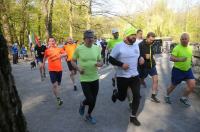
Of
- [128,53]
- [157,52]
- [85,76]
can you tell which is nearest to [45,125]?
[85,76]

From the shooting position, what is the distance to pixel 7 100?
2338mm

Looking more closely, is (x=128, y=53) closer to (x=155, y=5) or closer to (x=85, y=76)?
(x=85, y=76)

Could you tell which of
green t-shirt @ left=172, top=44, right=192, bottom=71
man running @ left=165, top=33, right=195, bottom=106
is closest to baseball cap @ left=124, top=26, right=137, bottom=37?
man running @ left=165, top=33, right=195, bottom=106

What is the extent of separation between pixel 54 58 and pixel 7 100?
A: 22.9 feet

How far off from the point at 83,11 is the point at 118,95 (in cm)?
3215

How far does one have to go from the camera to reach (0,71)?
2.30 metres

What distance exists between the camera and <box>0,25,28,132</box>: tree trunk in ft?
7.52

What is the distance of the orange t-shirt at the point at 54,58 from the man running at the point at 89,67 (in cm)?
214

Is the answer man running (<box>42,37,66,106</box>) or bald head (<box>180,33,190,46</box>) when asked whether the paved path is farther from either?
bald head (<box>180,33,190,46</box>)

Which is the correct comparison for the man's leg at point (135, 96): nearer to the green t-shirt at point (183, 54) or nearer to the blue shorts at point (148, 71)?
the green t-shirt at point (183, 54)

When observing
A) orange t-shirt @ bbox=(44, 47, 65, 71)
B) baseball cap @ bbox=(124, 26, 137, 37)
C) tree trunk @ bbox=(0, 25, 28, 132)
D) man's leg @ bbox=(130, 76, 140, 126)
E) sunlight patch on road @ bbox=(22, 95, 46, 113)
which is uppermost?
baseball cap @ bbox=(124, 26, 137, 37)

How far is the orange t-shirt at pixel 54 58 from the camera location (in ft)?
29.9

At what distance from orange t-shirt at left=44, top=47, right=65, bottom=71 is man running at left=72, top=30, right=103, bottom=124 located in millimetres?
2139

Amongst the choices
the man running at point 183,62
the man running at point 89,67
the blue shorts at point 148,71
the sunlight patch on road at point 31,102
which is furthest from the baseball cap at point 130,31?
the sunlight patch on road at point 31,102
